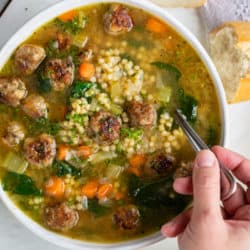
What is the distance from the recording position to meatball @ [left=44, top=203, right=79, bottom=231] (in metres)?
3.55

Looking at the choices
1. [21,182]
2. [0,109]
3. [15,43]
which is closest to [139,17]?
[15,43]

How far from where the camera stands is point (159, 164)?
11.8 ft

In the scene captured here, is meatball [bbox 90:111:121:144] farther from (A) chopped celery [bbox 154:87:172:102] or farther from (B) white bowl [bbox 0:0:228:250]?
(B) white bowl [bbox 0:0:228:250]

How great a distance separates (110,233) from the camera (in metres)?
3.69

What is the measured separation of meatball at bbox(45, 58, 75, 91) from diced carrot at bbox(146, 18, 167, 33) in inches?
20.1

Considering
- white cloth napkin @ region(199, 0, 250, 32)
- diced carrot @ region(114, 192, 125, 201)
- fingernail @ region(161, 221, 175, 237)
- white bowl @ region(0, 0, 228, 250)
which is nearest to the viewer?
fingernail @ region(161, 221, 175, 237)

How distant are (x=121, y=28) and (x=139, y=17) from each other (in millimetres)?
143

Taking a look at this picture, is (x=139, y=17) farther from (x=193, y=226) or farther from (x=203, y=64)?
(x=193, y=226)

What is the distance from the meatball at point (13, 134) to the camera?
349 cm

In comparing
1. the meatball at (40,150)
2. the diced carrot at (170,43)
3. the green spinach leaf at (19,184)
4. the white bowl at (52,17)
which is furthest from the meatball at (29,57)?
the diced carrot at (170,43)

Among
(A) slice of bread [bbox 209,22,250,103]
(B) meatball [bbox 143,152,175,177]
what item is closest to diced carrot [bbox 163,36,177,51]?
(A) slice of bread [bbox 209,22,250,103]

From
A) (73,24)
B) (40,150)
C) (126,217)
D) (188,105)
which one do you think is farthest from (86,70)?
(126,217)

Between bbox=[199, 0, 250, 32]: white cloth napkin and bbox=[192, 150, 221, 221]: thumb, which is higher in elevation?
bbox=[199, 0, 250, 32]: white cloth napkin

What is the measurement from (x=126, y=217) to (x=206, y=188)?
0.89 meters
